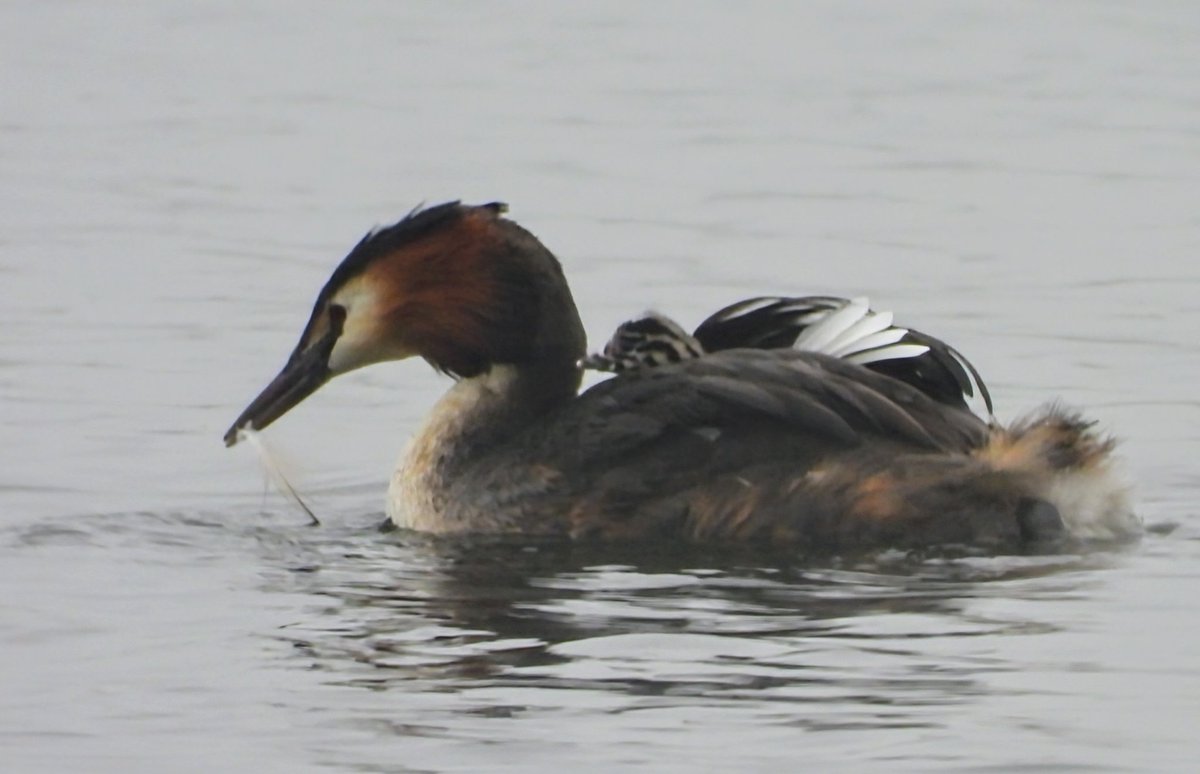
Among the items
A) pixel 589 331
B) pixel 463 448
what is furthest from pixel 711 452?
pixel 589 331

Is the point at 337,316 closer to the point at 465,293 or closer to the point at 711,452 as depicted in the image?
the point at 465,293

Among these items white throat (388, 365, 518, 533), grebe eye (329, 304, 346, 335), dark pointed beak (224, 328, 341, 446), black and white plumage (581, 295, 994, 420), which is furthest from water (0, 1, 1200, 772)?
black and white plumage (581, 295, 994, 420)

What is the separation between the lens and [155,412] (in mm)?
13148

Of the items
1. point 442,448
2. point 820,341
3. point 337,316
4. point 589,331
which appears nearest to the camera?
point 820,341

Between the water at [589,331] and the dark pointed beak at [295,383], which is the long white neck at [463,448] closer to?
the water at [589,331]

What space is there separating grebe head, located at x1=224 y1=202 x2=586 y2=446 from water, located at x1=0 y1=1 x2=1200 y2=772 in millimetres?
728

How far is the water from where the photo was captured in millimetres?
8508

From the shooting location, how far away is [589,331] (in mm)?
14359

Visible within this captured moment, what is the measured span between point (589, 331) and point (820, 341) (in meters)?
3.38

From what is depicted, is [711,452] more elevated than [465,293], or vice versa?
[465,293]

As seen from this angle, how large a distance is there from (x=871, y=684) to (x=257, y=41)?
1423cm

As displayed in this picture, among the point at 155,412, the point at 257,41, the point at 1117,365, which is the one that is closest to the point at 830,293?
the point at 1117,365

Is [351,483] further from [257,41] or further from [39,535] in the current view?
[257,41]

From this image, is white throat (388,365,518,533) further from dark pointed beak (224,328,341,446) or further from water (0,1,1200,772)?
dark pointed beak (224,328,341,446)
